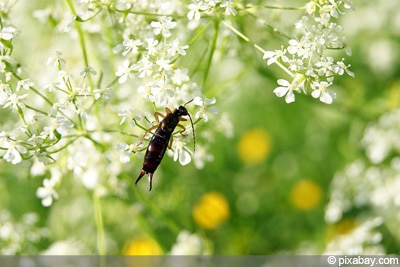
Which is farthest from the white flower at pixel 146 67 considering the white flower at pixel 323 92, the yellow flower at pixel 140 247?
the yellow flower at pixel 140 247

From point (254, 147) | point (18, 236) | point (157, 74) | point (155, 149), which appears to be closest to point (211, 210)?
point (254, 147)

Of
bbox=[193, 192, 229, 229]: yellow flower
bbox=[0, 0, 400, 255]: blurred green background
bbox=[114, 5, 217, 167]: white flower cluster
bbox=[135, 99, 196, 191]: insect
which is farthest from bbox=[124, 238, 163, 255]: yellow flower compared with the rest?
bbox=[135, 99, 196, 191]: insect

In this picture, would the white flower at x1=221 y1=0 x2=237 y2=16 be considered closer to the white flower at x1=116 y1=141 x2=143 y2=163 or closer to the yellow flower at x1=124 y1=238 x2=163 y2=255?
the white flower at x1=116 y1=141 x2=143 y2=163

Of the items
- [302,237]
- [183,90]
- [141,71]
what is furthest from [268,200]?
[141,71]

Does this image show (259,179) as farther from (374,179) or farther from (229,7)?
(229,7)

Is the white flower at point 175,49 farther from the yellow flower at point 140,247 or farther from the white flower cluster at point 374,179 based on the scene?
the yellow flower at point 140,247

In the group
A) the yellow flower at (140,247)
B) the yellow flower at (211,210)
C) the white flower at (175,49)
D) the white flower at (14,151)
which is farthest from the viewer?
the yellow flower at (211,210)

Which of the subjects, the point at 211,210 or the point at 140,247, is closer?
the point at 140,247
